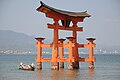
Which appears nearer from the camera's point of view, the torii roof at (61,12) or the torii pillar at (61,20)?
the torii roof at (61,12)

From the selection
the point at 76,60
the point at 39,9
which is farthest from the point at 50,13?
the point at 76,60

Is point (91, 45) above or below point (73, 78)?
above

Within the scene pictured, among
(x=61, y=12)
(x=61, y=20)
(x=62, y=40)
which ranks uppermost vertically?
(x=61, y=12)

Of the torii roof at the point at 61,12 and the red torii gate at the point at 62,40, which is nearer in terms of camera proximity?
the torii roof at the point at 61,12

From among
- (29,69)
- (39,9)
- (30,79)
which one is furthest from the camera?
(29,69)

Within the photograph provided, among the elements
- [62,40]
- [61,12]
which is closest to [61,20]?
[61,12]

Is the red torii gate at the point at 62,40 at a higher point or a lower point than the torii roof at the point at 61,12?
lower

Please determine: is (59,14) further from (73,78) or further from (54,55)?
(73,78)

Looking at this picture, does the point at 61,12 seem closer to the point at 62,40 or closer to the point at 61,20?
the point at 61,20

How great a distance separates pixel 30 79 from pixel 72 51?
8.68 meters

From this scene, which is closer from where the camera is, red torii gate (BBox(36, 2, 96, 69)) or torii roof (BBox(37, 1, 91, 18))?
torii roof (BBox(37, 1, 91, 18))

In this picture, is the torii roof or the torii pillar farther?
the torii pillar

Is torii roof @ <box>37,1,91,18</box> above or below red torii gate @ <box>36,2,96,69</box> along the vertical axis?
above

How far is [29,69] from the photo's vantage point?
133ft
